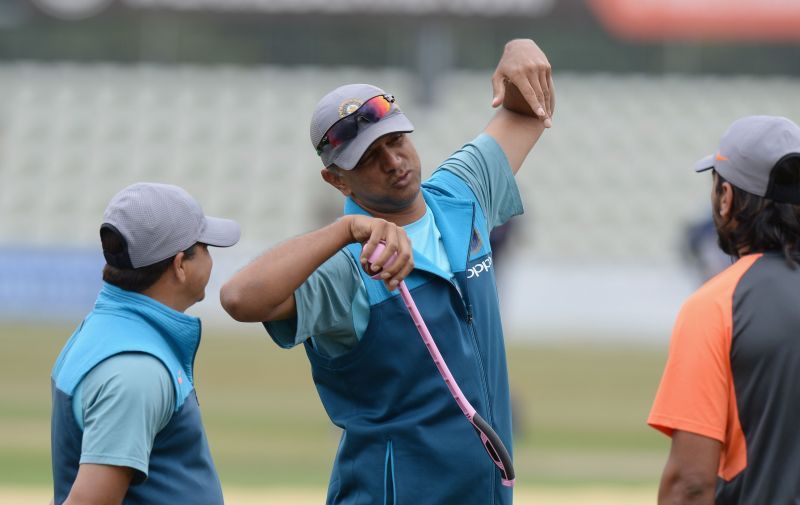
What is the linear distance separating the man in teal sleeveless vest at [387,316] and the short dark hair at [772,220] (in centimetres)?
82

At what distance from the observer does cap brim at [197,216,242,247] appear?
4.10 meters

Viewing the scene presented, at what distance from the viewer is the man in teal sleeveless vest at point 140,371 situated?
3604 millimetres

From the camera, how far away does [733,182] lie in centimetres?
379

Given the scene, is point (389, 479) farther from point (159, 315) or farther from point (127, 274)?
point (127, 274)

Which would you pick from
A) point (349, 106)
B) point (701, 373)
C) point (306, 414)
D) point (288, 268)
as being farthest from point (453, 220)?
point (306, 414)

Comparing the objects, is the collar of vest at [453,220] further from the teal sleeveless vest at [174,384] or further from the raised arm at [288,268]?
the teal sleeveless vest at [174,384]

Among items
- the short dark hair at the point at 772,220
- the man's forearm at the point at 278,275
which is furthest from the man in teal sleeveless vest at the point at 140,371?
the short dark hair at the point at 772,220

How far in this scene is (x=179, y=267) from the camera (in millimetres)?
4055

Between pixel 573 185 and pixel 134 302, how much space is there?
2680 centimetres

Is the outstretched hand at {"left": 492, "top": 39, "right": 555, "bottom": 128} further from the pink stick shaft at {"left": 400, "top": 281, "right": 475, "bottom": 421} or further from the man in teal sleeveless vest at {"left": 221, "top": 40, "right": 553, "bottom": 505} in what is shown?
the pink stick shaft at {"left": 400, "top": 281, "right": 475, "bottom": 421}

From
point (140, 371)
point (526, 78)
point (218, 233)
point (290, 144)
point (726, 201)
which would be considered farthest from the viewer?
point (290, 144)

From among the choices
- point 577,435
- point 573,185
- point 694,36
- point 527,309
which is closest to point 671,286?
point 527,309

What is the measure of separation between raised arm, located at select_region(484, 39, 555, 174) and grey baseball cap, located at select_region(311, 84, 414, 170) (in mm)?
529

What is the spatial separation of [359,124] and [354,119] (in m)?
0.02
